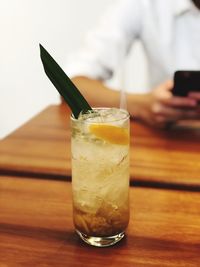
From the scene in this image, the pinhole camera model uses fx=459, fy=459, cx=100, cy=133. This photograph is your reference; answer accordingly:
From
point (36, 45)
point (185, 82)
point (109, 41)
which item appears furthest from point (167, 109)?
point (36, 45)

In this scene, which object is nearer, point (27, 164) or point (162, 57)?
point (27, 164)

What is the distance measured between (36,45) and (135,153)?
1.74m

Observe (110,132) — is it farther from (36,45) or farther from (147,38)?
(36,45)

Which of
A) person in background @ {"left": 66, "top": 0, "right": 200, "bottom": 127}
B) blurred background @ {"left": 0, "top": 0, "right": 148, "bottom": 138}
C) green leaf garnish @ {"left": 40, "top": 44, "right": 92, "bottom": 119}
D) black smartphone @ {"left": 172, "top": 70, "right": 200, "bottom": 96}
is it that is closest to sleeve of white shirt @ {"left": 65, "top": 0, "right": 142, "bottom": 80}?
person in background @ {"left": 66, "top": 0, "right": 200, "bottom": 127}

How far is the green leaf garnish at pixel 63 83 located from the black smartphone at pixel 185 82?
0.49 m

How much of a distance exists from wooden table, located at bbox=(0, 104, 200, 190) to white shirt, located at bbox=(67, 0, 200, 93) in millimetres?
459

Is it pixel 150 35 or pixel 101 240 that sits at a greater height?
pixel 150 35

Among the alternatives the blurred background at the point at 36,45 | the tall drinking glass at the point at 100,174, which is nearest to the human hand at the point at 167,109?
the tall drinking glass at the point at 100,174

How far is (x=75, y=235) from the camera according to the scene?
0.66m

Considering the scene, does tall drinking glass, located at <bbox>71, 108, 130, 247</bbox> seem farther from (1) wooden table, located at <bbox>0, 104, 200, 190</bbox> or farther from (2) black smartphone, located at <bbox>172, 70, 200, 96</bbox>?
(2) black smartphone, located at <bbox>172, 70, 200, 96</bbox>

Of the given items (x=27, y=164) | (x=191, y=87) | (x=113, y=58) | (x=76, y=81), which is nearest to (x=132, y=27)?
(x=113, y=58)

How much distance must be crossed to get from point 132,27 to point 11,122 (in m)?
1.25

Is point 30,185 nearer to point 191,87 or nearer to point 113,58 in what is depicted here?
point 191,87

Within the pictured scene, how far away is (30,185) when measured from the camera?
2.75 feet
